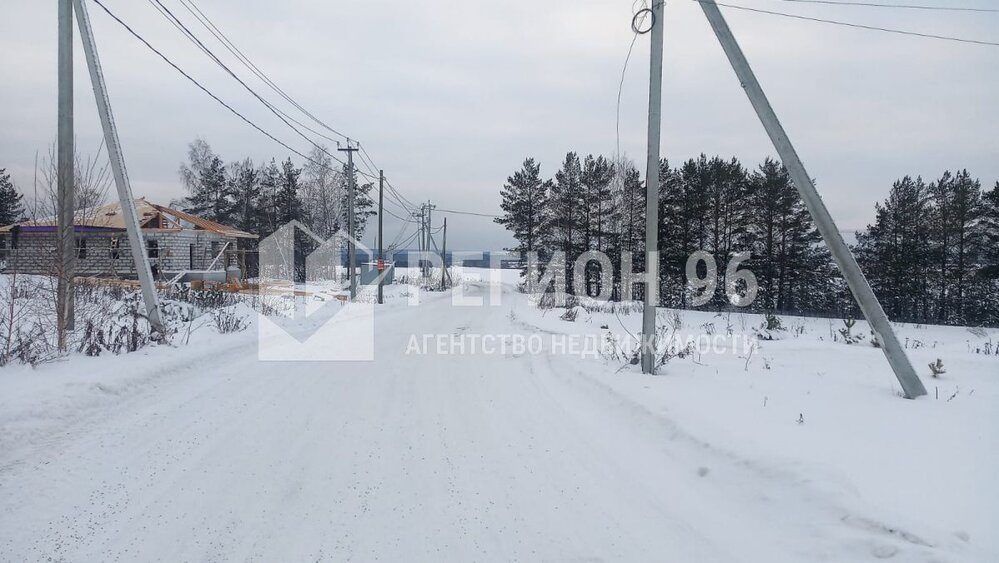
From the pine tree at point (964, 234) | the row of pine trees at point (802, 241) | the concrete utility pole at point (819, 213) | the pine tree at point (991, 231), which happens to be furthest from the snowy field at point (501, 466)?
the pine tree at point (964, 234)

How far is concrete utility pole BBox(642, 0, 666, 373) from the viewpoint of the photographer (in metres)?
6.61

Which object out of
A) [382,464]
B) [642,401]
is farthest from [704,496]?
[382,464]

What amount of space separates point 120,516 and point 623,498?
337 cm

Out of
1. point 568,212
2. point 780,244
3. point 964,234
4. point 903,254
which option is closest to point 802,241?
point 780,244

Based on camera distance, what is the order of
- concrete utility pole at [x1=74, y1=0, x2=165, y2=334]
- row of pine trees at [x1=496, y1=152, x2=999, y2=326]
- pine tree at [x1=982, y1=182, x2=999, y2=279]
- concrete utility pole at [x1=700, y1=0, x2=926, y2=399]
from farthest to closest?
1. row of pine trees at [x1=496, y1=152, x2=999, y2=326]
2. pine tree at [x1=982, y1=182, x2=999, y2=279]
3. concrete utility pole at [x1=74, y1=0, x2=165, y2=334]
4. concrete utility pole at [x1=700, y1=0, x2=926, y2=399]

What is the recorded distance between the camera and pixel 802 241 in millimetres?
29781

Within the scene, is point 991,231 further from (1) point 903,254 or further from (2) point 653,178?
(2) point 653,178

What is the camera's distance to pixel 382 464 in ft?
12.6

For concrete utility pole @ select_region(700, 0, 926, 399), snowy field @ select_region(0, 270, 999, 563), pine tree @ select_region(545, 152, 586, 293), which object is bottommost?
snowy field @ select_region(0, 270, 999, 563)

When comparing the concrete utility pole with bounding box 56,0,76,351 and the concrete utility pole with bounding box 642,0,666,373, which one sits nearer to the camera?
the concrete utility pole with bounding box 642,0,666,373

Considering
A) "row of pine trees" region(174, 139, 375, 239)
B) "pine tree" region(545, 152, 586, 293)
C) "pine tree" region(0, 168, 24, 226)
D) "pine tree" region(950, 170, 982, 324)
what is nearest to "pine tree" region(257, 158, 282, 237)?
"row of pine trees" region(174, 139, 375, 239)

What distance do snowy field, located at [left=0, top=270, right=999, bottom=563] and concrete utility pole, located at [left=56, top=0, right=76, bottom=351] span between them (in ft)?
3.22

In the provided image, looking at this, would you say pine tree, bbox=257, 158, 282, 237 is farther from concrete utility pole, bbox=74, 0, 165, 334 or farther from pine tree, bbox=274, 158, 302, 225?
concrete utility pole, bbox=74, 0, 165, 334

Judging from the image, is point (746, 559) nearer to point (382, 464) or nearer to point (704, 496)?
point (704, 496)
